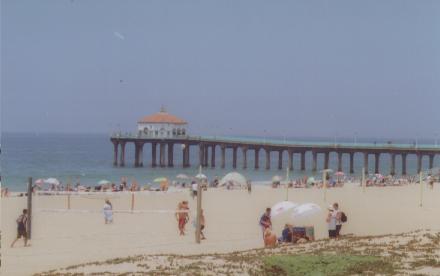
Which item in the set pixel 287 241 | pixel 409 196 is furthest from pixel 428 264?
pixel 409 196

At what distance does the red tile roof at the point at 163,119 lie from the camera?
72375 mm

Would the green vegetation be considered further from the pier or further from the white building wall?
the white building wall

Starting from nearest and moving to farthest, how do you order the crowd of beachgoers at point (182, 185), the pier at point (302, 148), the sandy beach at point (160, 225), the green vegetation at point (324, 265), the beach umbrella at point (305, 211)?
the green vegetation at point (324, 265), the sandy beach at point (160, 225), the beach umbrella at point (305, 211), the crowd of beachgoers at point (182, 185), the pier at point (302, 148)

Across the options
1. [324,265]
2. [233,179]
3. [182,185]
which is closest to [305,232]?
[324,265]

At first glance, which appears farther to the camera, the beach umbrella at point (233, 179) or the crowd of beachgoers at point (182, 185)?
the crowd of beachgoers at point (182, 185)

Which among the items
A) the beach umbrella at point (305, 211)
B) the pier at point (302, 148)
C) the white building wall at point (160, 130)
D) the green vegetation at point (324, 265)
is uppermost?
the white building wall at point (160, 130)

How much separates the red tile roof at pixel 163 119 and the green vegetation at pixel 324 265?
6156 centimetres

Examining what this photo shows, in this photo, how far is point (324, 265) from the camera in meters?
10.7

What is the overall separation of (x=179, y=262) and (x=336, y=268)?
2.54 m

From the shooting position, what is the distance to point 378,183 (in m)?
42.2

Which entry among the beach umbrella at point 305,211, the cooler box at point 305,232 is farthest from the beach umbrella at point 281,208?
the cooler box at point 305,232

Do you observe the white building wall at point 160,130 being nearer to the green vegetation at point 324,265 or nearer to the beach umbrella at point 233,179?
the beach umbrella at point 233,179

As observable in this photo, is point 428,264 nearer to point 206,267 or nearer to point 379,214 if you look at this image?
point 206,267

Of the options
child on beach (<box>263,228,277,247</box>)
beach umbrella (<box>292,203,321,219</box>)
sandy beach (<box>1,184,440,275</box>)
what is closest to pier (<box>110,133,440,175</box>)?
sandy beach (<box>1,184,440,275</box>)
